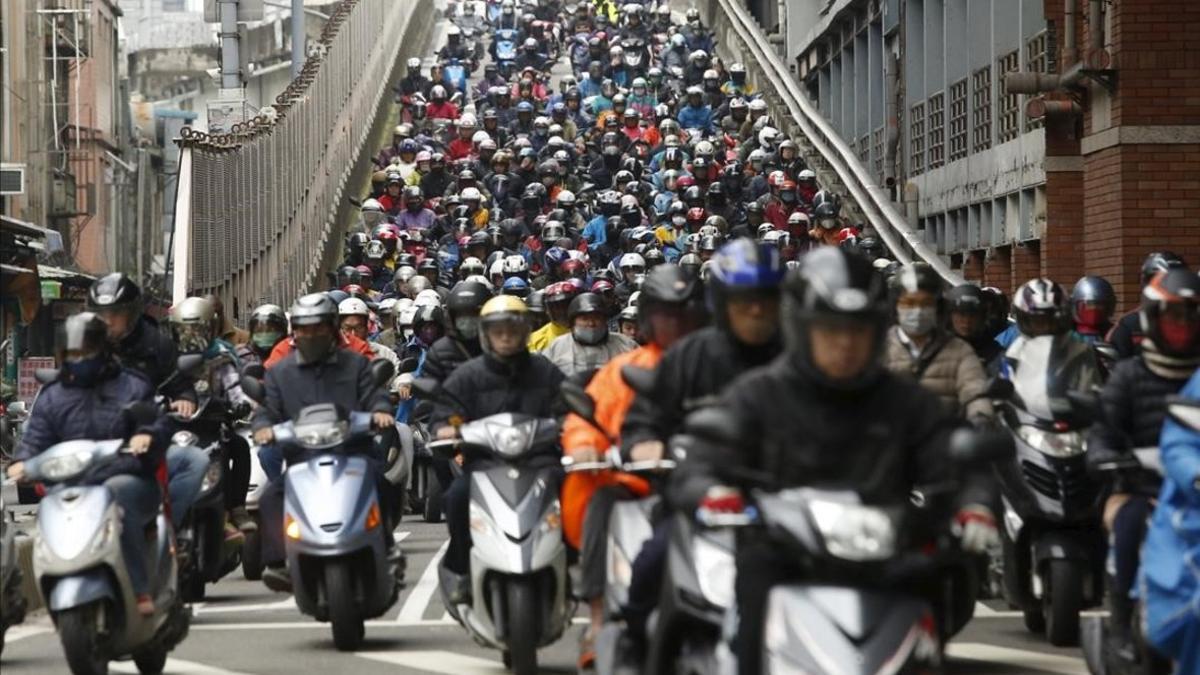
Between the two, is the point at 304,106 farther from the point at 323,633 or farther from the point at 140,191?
the point at 140,191

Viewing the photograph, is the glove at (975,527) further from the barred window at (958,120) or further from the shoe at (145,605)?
the barred window at (958,120)

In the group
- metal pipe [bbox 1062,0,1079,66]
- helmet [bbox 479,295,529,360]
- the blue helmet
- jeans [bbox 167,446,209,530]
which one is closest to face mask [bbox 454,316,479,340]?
jeans [bbox 167,446,209,530]

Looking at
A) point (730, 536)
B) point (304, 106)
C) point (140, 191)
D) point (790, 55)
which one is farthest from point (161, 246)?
point (730, 536)

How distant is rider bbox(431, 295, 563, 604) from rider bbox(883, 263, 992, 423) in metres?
1.73

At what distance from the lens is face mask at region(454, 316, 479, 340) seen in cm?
1667

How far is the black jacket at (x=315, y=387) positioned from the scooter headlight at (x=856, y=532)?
283 inches

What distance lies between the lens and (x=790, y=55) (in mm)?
56469

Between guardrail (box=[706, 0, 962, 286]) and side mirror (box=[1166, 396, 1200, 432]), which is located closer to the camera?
side mirror (box=[1166, 396, 1200, 432])

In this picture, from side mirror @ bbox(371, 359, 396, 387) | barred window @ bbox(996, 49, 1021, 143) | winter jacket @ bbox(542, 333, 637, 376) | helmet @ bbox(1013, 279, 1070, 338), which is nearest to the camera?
helmet @ bbox(1013, 279, 1070, 338)

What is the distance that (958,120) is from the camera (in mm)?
33656

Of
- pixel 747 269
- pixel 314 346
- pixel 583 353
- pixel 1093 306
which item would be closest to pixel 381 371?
pixel 314 346

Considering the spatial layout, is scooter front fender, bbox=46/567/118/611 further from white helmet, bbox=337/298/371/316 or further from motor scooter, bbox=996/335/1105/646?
white helmet, bbox=337/298/371/316

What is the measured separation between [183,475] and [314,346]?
1330 millimetres

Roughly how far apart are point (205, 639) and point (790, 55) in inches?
1679
